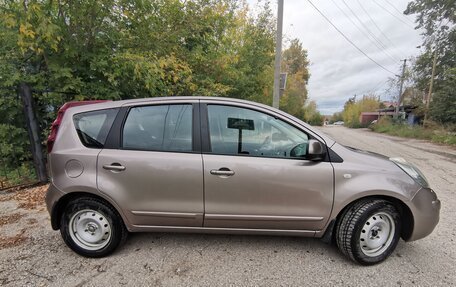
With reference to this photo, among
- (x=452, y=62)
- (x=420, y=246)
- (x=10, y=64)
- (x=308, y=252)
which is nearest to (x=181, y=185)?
(x=308, y=252)

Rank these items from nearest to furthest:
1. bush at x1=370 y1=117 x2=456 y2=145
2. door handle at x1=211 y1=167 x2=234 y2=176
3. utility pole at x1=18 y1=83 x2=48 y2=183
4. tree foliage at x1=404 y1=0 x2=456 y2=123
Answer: door handle at x1=211 y1=167 x2=234 y2=176 < utility pole at x1=18 y1=83 x2=48 y2=183 < bush at x1=370 y1=117 x2=456 y2=145 < tree foliage at x1=404 y1=0 x2=456 y2=123

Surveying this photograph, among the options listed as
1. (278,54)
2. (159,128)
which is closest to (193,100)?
(159,128)

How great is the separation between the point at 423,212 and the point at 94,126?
3416 mm

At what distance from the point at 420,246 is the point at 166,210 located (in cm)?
287

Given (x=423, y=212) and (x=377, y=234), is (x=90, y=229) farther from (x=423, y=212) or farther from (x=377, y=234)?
(x=423, y=212)

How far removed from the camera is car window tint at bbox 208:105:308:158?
2.36 meters

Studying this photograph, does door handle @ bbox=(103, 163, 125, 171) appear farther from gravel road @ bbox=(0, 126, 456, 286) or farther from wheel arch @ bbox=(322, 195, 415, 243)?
wheel arch @ bbox=(322, 195, 415, 243)

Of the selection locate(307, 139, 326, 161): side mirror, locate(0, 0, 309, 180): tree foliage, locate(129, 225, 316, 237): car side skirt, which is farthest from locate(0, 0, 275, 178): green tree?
locate(307, 139, 326, 161): side mirror

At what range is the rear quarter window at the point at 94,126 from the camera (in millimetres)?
2400

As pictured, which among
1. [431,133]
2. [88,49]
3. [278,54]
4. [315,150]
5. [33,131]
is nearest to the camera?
[315,150]

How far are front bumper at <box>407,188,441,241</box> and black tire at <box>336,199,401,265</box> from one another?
0.14 m

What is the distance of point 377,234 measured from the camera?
2.39 metres

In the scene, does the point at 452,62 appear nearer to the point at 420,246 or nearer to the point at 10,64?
the point at 420,246

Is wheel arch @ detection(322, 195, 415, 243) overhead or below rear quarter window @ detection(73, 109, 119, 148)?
below
